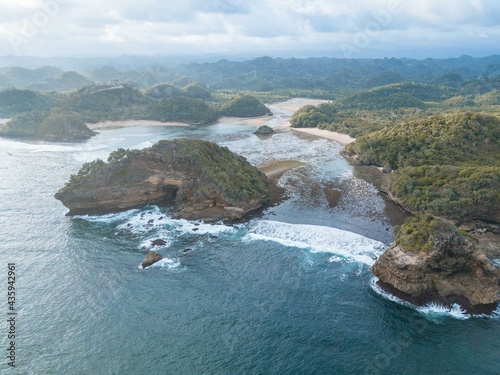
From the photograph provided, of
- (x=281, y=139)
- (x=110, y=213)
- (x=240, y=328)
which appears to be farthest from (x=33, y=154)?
(x=240, y=328)

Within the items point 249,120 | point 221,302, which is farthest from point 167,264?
point 249,120

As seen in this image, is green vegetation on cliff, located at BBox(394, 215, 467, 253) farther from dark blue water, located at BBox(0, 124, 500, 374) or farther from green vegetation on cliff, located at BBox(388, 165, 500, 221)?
green vegetation on cliff, located at BBox(388, 165, 500, 221)

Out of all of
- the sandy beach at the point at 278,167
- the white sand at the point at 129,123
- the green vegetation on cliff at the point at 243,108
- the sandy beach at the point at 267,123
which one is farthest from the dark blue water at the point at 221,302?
the green vegetation on cliff at the point at 243,108

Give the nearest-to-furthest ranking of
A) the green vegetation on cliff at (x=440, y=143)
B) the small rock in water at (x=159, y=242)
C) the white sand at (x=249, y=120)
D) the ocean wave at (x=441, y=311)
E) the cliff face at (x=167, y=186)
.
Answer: the ocean wave at (x=441, y=311) → the small rock in water at (x=159, y=242) → the cliff face at (x=167, y=186) → the green vegetation on cliff at (x=440, y=143) → the white sand at (x=249, y=120)

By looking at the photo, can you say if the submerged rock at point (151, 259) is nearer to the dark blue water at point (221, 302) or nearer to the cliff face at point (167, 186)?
the dark blue water at point (221, 302)

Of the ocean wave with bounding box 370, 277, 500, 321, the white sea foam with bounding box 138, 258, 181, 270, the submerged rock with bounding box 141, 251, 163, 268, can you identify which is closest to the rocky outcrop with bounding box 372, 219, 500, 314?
the ocean wave with bounding box 370, 277, 500, 321

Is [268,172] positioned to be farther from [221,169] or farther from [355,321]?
[355,321]

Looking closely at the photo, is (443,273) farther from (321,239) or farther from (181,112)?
(181,112)
